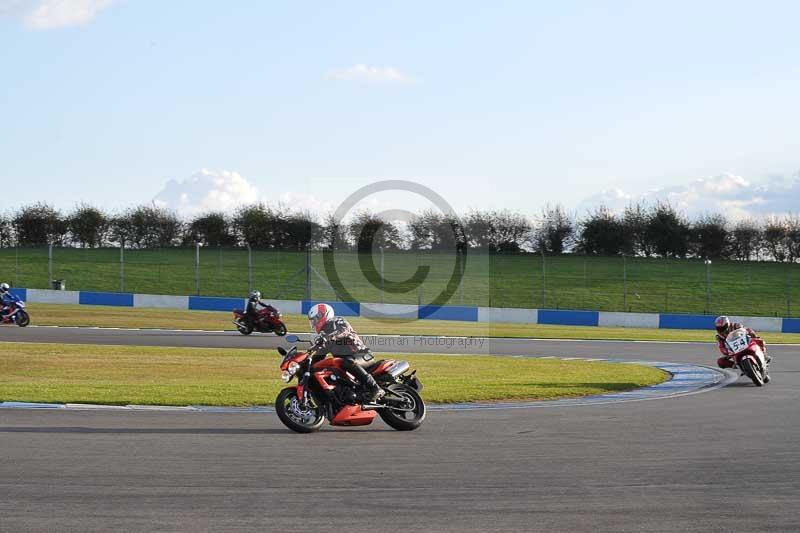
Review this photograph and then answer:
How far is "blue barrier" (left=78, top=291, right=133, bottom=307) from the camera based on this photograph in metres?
45.4

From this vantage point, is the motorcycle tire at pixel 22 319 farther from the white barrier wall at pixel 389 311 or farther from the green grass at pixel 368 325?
the white barrier wall at pixel 389 311

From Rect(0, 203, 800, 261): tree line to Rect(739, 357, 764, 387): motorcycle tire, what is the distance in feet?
131

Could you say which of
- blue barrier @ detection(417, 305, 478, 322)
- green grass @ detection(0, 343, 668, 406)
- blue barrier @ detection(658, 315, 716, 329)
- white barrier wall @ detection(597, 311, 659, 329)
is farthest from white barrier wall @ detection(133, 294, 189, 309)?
blue barrier @ detection(658, 315, 716, 329)

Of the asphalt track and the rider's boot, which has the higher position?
the rider's boot

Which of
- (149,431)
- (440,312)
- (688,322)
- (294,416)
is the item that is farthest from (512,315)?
(149,431)

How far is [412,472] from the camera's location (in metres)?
8.38

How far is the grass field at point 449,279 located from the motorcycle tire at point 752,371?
2852 centimetres

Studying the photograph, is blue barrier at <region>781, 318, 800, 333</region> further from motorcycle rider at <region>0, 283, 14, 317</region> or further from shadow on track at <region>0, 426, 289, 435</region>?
shadow on track at <region>0, 426, 289, 435</region>

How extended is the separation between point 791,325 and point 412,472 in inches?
1557

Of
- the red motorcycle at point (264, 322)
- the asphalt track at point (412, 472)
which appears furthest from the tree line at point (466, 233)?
the asphalt track at point (412, 472)

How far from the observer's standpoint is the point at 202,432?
10.9 m

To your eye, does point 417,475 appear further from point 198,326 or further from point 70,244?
point 70,244

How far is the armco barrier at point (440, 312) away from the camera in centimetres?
4384

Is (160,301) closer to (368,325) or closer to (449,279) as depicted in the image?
(368,325)
